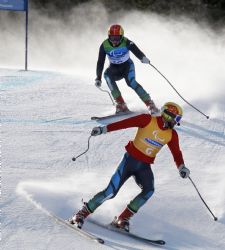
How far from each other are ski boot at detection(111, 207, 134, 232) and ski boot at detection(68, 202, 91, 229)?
0.31 metres

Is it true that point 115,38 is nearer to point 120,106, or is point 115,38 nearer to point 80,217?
point 120,106

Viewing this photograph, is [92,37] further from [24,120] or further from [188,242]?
[188,242]

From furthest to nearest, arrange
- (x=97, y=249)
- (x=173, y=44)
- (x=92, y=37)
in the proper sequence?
(x=92, y=37), (x=173, y=44), (x=97, y=249)

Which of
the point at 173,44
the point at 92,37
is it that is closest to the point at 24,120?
the point at 173,44

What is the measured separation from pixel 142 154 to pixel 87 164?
5.51 feet

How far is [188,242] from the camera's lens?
5418 mm

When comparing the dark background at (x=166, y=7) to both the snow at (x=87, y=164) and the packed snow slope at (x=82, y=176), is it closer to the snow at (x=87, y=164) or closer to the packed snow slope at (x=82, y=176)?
the snow at (x=87, y=164)

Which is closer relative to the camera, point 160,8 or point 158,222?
point 158,222

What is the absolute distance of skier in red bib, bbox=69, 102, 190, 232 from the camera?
17.8ft

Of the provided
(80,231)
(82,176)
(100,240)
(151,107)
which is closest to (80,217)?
(80,231)

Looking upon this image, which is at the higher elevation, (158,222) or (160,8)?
(158,222)

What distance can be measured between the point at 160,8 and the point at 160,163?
18.9 meters

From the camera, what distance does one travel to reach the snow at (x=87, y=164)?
5.36 meters

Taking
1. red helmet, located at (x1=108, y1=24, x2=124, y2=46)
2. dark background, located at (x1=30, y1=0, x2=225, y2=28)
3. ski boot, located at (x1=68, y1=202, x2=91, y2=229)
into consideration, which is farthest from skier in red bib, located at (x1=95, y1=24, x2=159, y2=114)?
dark background, located at (x1=30, y1=0, x2=225, y2=28)
